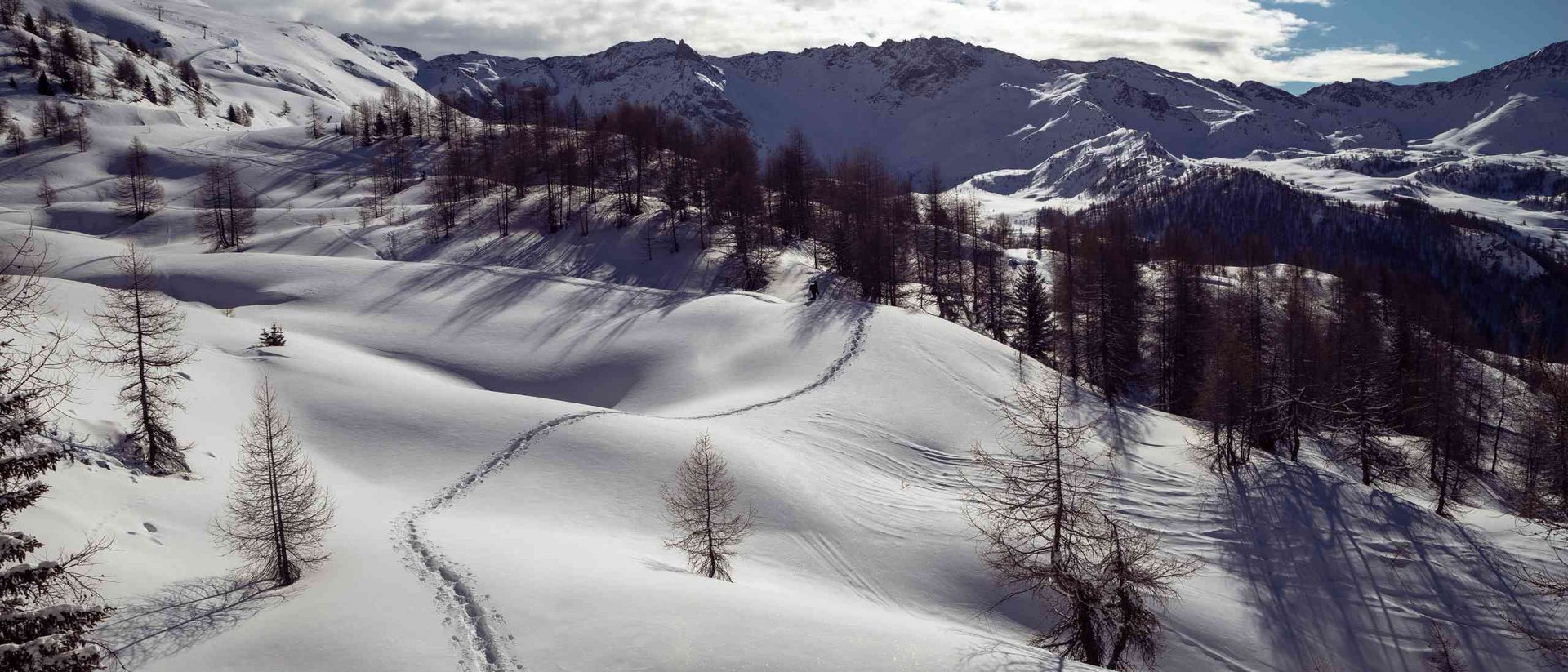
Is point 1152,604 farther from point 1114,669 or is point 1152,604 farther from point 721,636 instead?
point 721,636

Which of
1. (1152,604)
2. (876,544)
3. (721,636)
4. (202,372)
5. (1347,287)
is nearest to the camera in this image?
(721,636)

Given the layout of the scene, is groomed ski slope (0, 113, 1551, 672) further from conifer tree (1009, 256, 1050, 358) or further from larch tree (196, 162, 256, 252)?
larch tree (196, 162, 256, 252)

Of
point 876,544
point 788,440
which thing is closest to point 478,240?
point 788,440

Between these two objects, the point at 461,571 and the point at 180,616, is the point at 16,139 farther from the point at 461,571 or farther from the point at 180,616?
the point at 461,571

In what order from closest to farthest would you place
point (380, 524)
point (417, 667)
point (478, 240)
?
point (417, 667) < point (380, 524) < point (478, 240)

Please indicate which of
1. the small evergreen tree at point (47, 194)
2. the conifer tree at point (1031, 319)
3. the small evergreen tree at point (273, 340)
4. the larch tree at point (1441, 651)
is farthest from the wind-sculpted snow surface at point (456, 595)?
the small evergreen tree at point (47, 194)

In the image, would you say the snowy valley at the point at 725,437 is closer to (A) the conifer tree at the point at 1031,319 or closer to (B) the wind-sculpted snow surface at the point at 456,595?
(B) the wind-sculpted snow surface at the point at 456,595

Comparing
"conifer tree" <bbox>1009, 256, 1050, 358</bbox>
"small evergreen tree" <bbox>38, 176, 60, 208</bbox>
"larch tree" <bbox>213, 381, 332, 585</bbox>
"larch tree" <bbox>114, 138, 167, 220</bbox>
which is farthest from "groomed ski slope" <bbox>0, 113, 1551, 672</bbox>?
"small evergreen tree" <bbox>38, 176, 60, 208</bbox>
